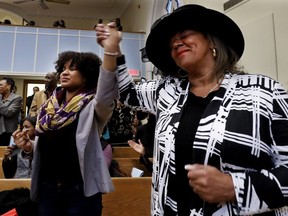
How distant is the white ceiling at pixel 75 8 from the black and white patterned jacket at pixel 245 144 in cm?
1050

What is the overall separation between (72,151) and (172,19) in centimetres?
75

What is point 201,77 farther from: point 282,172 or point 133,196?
point 133,196

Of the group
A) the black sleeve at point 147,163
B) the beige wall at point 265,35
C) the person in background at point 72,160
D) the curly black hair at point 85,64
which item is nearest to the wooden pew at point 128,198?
the black sleeve at point 147,163

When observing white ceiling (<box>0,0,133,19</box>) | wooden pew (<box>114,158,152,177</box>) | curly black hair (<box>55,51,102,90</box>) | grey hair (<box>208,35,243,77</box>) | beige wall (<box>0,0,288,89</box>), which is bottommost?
wooden pew (<box>114,158,152,177</box>)

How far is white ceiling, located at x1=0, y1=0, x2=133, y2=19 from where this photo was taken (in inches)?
430

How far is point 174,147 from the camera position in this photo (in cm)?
93

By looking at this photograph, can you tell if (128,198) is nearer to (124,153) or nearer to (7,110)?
(124,153)

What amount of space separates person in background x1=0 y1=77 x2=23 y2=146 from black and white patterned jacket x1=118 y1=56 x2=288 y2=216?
3.15m

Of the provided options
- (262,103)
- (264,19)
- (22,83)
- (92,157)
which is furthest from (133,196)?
(22,83)

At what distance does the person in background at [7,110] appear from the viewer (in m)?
3.64

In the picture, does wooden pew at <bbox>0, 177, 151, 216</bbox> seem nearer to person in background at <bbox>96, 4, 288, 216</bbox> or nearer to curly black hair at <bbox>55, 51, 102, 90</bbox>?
curly black hair at <bbox>55, 51, 102, 90</bbox>

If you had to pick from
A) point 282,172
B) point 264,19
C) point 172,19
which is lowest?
point 282,172

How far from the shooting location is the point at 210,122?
2.89 feet

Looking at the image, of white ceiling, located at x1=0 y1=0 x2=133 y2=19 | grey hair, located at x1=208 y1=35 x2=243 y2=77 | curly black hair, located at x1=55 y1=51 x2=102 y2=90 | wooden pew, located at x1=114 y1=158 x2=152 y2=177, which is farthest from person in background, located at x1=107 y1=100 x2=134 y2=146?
white ceiling, located at x1=0 y1=0 x2=133 y2=19
